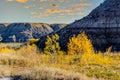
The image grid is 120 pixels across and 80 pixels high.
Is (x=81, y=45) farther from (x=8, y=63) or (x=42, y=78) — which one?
(x=42, y=78)

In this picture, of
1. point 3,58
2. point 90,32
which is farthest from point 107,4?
point 3,58

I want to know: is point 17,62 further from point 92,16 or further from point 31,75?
point 92,16

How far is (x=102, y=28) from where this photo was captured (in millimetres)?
148875

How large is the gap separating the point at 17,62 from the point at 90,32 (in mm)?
126355

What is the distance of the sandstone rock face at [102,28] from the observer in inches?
5669

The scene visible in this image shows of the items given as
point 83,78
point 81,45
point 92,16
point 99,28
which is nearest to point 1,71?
point 83,78

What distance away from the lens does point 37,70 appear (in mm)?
19172

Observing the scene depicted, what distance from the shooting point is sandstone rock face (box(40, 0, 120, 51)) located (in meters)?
144

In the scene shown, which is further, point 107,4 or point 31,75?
point 107,4

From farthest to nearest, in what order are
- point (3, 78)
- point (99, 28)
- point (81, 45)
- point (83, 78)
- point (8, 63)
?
point (99, 28), point (81, 45), point (8, 63), point (3, 78), point (83, 78)

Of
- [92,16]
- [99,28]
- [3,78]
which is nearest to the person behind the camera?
[3,78]

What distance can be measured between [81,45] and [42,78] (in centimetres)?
7097

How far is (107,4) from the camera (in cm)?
16350

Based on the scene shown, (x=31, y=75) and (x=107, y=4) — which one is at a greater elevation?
(x=107, y=4)
